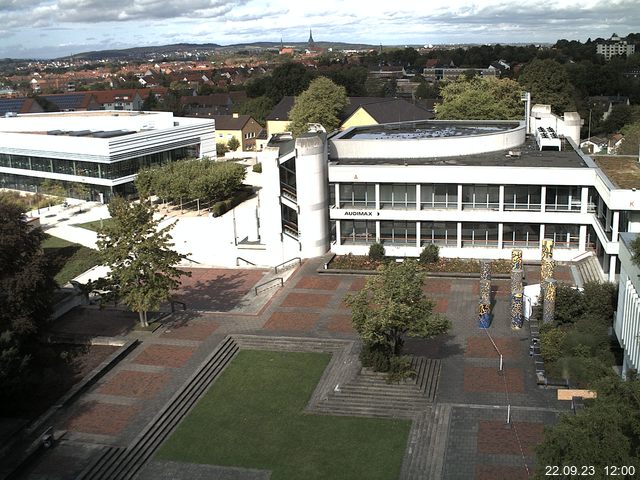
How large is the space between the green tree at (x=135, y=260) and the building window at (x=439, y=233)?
57.5 ft

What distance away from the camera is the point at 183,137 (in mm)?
76000

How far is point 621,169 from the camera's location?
42.3 m

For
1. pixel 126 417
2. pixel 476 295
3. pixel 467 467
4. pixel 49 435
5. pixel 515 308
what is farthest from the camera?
pixel 476 295

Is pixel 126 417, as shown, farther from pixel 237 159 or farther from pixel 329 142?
pixel 237 159

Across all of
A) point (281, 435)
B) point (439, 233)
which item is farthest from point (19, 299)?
point (439, 233)

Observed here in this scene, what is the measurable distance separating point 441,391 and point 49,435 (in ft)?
46.9

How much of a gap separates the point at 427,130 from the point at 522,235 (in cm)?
1577

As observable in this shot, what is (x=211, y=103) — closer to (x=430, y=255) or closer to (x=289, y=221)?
(x=289, y=221)

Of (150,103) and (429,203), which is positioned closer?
(429,203)

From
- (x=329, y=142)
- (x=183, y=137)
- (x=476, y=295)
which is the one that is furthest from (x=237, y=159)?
(x=476, y=295)

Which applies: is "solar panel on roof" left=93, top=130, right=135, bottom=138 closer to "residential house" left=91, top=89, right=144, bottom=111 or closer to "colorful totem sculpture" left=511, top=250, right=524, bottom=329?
"colorful totem sculpture" left=511, top=250, right=524, bottom=329

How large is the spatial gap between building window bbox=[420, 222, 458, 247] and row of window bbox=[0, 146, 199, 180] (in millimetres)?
35309

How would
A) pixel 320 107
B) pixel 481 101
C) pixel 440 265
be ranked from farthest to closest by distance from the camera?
pixel 320 107 → pixel 481 101 → pixel 440 265

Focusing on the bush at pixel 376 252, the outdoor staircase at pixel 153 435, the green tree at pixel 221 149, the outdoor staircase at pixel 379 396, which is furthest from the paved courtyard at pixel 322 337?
the green tree at pixel 221 149
